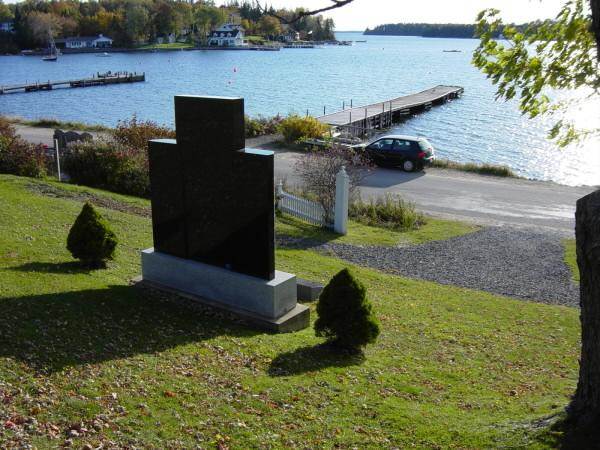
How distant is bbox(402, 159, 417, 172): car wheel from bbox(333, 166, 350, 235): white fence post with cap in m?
11.1

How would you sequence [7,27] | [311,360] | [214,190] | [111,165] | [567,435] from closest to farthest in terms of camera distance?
1. [567,435]
2. [311,360]
3. [214,190]
4. [111,165]
5. [7,27]

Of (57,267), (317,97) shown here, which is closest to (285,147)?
(57,267)

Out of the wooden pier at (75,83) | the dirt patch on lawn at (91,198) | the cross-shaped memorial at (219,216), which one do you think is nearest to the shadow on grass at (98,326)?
the cross-shaped memorial at (219,216)

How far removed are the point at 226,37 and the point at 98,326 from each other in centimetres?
19182

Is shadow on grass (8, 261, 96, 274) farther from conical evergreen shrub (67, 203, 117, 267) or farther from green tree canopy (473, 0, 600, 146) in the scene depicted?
green tree canopy (473, 0, 600, 146)

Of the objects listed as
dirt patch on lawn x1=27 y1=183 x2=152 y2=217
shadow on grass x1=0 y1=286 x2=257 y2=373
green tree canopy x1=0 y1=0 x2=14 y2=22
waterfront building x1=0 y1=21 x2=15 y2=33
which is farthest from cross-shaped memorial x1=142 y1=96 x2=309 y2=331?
green tree canopy x1=0 y1=0 x2=14 y2=22

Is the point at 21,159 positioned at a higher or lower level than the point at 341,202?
higher

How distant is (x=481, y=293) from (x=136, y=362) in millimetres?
9222

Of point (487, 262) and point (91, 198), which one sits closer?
point (487, 262)

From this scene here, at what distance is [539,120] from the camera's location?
6469cm

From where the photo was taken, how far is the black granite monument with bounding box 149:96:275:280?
33.4 ft

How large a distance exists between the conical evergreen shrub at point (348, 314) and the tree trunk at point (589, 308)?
3.47 meters

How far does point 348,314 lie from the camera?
364 inches

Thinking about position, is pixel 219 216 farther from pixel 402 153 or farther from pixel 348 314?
pixel 402 153
